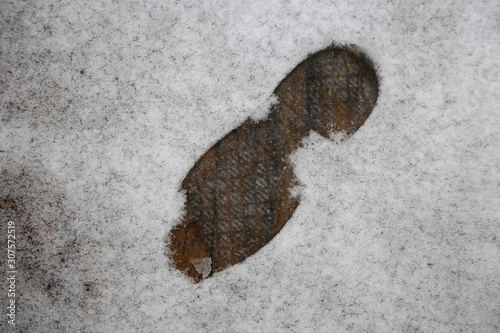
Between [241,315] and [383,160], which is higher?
[383,160]

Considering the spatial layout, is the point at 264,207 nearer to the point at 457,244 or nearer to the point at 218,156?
the point at 218,156

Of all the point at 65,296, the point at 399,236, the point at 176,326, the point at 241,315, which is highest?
the point at 399,236

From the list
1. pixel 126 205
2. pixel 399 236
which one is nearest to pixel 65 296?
pixel 126 205

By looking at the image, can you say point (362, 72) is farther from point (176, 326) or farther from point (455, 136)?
point (176, 326)
